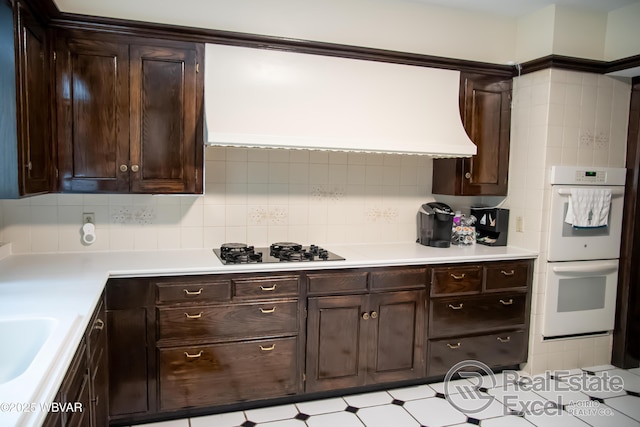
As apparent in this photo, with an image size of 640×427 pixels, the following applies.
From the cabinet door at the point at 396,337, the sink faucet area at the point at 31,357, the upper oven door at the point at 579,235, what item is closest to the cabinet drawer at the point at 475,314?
the cabinet door at the point at 396,337

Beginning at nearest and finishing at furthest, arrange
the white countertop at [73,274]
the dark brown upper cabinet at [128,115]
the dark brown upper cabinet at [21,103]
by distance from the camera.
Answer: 1. the white countertop at [73,274]
2. the dark brown upper cabinet at [21,103]
3. the dark brown upper cabinet at [128,115]

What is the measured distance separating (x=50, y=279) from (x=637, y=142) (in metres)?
3.91

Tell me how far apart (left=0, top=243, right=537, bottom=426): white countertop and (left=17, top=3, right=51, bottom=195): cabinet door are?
442 mm

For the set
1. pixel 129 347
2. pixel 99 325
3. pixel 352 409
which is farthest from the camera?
pixel 352 409

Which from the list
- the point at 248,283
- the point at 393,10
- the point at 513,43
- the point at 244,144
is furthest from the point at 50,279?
the point at 513,43

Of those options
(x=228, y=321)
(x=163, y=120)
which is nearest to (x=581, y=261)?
(x=228, y=321)

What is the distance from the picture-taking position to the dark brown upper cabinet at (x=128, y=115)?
2.53 metres

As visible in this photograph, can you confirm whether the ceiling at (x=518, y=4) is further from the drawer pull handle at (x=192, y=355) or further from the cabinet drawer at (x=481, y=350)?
the drawer pull handle at (x=192, y=355)

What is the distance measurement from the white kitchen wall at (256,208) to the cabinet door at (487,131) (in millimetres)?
386

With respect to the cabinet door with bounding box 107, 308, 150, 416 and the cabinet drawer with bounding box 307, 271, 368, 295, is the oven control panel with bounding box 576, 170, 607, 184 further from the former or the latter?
the cabinet door with bounding box 107, 308, 150, 416

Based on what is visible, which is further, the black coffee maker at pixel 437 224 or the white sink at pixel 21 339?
the black coffee maker at pixel 437 224

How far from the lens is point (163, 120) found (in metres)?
2.66

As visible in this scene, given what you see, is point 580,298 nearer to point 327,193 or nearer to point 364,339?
point 364,339

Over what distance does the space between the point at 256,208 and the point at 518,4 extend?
93.5 inches
